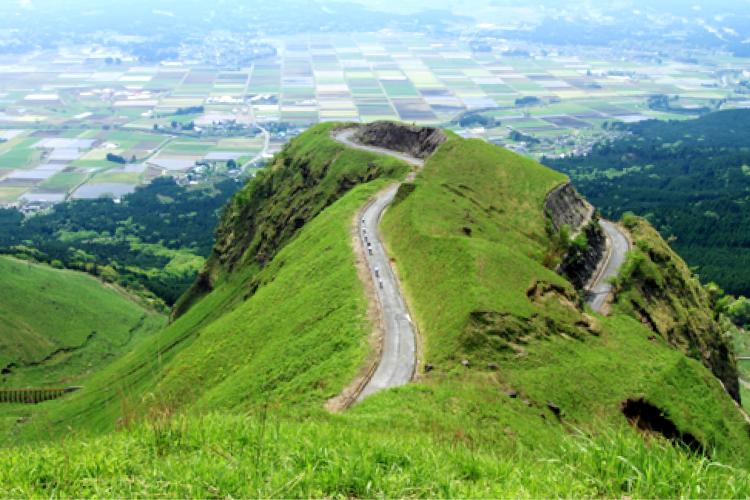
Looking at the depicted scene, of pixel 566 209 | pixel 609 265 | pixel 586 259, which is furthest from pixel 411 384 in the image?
pixel 566 209

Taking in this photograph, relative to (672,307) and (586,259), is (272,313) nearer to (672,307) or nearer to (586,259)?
(586,259)

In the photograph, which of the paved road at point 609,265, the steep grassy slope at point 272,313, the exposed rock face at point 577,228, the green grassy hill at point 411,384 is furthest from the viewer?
the exposed rock face at point 577,228

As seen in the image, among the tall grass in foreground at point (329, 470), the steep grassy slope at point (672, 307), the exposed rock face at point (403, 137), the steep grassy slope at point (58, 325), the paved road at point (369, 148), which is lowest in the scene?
the steep grassy slope at point (58, 325)

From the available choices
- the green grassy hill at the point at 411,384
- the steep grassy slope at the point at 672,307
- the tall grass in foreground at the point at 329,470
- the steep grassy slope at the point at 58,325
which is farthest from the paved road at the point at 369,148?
the tall grass in foreground at the point at 329,470

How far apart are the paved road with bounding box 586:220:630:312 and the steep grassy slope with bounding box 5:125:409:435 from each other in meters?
33.7

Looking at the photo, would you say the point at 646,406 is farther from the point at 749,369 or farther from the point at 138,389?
the point at 749,369

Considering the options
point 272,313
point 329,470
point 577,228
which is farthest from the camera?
point 577,228

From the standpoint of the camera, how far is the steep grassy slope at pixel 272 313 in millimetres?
48156

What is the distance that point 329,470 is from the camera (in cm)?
1739

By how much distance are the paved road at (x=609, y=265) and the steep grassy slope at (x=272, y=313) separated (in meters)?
33.7

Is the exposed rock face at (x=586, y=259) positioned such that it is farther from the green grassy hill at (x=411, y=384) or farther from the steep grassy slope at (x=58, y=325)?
the steep grassy slope at (x=58, y=325)

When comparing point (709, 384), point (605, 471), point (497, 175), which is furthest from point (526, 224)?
point (605, 471)

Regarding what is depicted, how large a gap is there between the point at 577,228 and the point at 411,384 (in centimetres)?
6434

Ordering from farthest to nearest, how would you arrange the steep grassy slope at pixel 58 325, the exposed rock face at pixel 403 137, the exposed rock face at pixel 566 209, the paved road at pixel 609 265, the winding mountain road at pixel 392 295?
the exposed rock face at pixel 403 137 < the steep grassy slope at pixel 58 325 < the exposed rock face at pixel 566 209 < the paved road at pixel 609 265 < the winding mountain road at pixel 392 295
